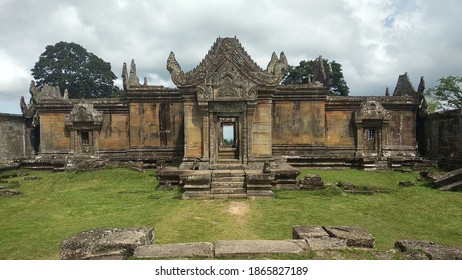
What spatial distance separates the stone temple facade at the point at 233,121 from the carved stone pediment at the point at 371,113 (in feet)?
0.19

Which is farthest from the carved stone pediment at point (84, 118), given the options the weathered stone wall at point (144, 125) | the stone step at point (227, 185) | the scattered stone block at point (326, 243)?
the scattered stone block at point (326, 243)

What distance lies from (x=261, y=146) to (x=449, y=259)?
397 inches

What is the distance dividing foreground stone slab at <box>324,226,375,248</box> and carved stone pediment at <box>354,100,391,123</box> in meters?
Result: 14.4

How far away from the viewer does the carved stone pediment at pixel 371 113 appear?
18953 mm

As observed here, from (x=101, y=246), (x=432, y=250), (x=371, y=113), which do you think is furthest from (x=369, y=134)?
(x=101, y=246)

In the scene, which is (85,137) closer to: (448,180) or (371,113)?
(371,113)

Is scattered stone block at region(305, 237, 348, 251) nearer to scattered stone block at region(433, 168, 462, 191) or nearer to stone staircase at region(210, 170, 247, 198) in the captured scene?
stone staircase at region(210, 170, 247, 198)

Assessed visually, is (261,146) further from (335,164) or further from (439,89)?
(439,89)

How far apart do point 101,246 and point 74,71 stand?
51414 mm

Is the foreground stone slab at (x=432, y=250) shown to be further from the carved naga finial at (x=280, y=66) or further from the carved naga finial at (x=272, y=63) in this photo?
the carved naga finial at (x=272, y=63)

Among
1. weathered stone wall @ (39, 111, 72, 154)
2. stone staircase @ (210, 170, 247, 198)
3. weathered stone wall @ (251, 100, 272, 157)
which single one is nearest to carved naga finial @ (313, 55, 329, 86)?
weathered stone wall @ (251, 100, 272, 157)

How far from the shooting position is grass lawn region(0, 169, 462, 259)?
23.1 feet

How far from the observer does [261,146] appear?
47.6ft

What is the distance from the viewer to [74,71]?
163 feet
